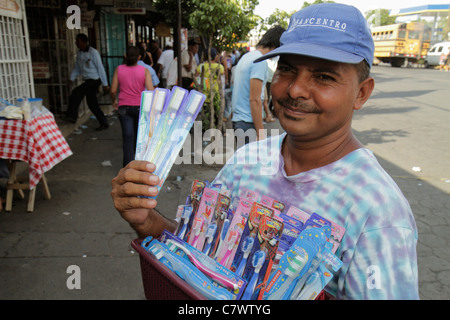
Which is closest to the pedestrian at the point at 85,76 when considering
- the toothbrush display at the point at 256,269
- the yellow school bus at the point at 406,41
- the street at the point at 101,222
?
the street at the point at 101,222

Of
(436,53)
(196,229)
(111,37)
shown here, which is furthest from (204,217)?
(436,53)

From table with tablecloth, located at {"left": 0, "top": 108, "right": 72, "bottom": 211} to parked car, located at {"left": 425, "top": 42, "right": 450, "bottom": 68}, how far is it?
36.1 meters

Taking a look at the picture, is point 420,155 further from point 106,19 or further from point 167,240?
point 106,19

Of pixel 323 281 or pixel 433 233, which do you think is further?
pixel 433 233

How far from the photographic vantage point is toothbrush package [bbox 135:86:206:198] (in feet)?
3.39

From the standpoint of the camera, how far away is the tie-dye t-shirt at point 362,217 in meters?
0.95

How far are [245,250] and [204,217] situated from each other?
0.18 m

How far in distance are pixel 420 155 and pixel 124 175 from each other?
288 inches

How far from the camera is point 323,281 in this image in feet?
2.90

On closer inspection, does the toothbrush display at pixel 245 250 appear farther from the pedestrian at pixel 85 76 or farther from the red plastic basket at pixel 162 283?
the pedestrian at pixel 85 76

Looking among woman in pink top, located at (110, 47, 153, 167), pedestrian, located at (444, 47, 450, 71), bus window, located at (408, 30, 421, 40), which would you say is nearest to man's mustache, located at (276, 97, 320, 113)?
woman in pink top, located at (110, 47, 153, 167)

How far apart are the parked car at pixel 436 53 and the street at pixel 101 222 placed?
29.2 m

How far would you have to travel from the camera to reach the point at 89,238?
144 inches
